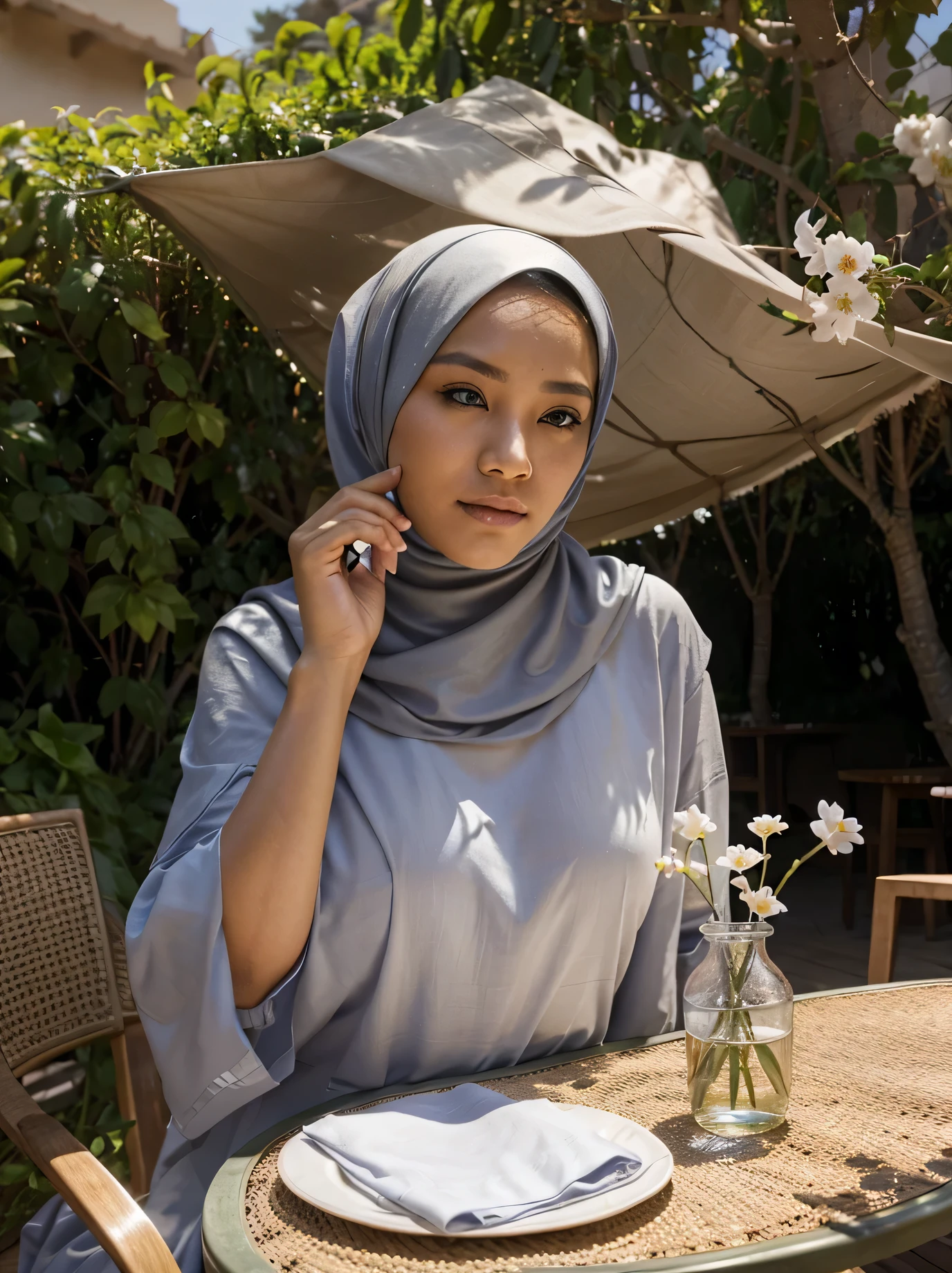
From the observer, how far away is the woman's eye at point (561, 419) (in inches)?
47.8

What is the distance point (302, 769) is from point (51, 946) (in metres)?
0.83

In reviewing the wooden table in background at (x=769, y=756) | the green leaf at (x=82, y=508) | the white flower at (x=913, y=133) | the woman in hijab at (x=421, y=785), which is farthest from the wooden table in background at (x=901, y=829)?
the woman in hijab at (x=421, y=785)

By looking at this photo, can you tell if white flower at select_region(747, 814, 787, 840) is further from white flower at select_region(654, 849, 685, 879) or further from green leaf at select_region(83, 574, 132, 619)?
green leaf at select_region(83, 574, 132, 619)

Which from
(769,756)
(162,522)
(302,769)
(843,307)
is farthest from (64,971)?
(769,756)

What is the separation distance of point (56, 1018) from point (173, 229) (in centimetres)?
177

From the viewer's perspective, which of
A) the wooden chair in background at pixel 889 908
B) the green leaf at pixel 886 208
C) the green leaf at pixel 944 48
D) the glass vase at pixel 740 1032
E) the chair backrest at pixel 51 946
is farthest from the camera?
the green leaf at pixel 886 208

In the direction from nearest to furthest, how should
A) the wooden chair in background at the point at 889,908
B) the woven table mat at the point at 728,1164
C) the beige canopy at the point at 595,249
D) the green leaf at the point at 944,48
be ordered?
1. the woven table mat at the point at 728,1164
2. the wooden chair in background at the point at 889,908
3. the beige canopy at the point at 595,249
4. the green leaf at the point at 944,48

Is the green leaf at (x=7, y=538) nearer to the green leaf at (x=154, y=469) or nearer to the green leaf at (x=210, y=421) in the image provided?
the green leaf at (x=154, y=469)

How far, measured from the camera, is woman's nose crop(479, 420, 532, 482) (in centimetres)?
114

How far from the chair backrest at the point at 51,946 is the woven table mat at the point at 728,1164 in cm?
80

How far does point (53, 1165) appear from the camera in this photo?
1.04m

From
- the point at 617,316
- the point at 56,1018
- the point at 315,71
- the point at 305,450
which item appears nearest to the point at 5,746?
the point at 56,1018

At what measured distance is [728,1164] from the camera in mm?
869

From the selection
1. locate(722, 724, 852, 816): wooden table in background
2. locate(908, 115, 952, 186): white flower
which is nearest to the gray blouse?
locate(908, 115, 952, 186): white flower
